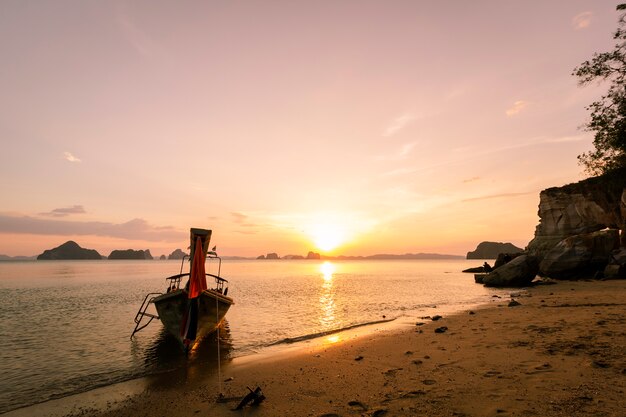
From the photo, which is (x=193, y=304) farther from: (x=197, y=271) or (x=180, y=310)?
(x=197, y=271)

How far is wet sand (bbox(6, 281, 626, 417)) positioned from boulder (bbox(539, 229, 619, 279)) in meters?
30.0

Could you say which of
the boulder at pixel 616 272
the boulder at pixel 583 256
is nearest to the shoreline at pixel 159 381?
the boulder at pixel 616 272

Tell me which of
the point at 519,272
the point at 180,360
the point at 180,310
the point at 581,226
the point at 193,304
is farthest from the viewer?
the point at 581,226

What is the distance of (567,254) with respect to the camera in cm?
3969

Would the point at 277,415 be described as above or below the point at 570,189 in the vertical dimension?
below

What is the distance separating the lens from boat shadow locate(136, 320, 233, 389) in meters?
11.2

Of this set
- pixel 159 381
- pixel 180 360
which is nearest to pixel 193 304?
pixel 180 360

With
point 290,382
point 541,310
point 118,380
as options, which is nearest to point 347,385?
point 290,382

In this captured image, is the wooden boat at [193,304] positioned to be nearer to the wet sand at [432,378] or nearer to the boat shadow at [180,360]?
the boat shadow at [180,360]

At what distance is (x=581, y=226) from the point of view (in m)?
53.0

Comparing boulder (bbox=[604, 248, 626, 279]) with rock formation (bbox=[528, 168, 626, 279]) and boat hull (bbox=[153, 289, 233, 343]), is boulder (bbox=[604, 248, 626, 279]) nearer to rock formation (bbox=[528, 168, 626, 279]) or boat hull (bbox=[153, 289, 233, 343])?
rock formation (bbox=[528, 168, 626, 279])

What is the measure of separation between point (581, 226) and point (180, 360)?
62871 millimetres

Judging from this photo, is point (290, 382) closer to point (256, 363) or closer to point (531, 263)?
point (256, 363)

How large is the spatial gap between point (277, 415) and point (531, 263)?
3928 cm
